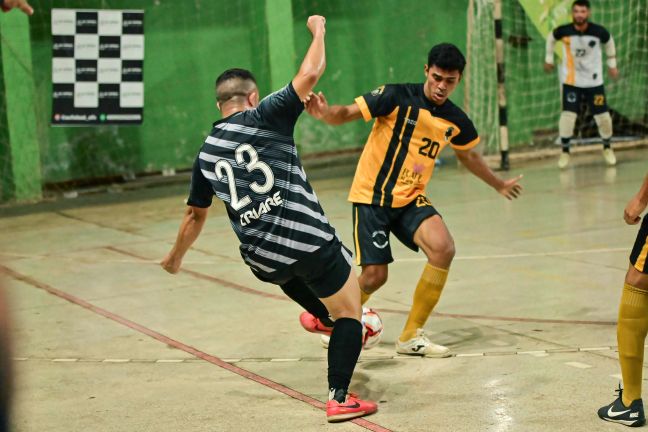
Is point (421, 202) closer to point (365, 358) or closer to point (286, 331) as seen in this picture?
point (365, 358)

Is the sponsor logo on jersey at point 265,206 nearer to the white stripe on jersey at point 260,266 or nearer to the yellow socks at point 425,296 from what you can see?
the white stripe on jersey at point 260,266

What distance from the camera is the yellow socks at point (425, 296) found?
609 cm

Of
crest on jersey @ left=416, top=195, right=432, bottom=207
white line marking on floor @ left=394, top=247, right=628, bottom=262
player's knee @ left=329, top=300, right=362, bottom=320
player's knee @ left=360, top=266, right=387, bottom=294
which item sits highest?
crest on jersey @ left=416, top=195, right=432, bottom=207

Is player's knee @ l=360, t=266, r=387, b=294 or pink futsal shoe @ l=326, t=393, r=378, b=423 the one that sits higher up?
player's knee @ l=360, t=266, r=387, b=294

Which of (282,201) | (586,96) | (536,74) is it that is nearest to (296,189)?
(282,201)

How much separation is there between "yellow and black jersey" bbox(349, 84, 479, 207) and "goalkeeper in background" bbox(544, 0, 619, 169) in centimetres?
762

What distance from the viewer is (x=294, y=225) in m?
4.88

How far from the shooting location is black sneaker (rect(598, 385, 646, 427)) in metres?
4.73

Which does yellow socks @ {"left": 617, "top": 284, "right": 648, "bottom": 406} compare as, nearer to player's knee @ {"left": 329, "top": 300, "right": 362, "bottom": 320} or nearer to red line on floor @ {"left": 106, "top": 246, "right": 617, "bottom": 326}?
player's knee @ {"left": 329, "top": 300, "right": 362, "bottom": 320}

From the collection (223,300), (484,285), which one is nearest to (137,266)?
(223,300)

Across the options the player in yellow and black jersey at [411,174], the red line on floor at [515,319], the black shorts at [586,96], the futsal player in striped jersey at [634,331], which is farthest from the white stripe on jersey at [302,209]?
the black shorts at [586,96]

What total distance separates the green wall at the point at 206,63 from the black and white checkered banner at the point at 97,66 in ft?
1.26

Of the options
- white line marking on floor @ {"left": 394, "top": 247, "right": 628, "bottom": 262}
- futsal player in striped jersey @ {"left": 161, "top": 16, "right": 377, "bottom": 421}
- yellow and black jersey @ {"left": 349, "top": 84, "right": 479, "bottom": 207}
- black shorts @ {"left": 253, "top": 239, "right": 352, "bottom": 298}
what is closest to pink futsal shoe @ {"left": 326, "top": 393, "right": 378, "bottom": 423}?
futsal player in striped jersey @ {"left": 161, "top": 16, "right": 377, "bottom": 421}

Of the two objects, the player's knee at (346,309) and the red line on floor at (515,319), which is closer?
the player's knee at (346,309)
